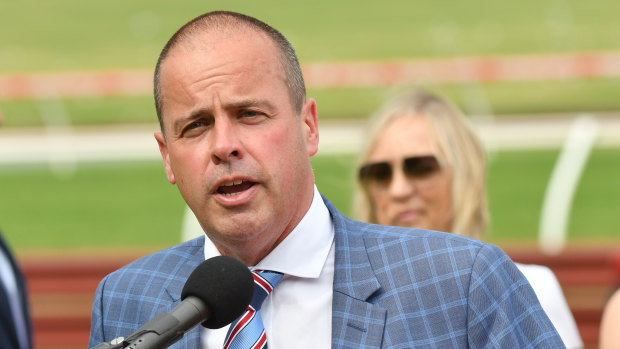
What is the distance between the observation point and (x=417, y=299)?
2.35 meters

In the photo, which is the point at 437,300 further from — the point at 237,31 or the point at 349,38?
the point at 349,38

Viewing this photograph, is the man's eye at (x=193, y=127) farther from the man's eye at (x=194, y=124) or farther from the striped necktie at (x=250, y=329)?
the striped necktie at (x=250, y=329)

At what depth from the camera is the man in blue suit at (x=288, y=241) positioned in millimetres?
2307

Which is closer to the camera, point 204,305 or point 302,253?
point 204,305

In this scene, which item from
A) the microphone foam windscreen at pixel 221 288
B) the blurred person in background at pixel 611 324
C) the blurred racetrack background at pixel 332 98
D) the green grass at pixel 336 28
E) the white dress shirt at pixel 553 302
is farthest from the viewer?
the green grass at pixel 336 28

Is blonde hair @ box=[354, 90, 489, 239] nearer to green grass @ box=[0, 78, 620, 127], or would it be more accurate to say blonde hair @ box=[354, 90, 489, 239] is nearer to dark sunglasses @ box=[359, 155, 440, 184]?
dark sunglasses @ box=[359, 155, 440, 184]

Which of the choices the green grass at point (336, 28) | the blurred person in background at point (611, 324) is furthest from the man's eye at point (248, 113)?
the green grass at point (336, 28)

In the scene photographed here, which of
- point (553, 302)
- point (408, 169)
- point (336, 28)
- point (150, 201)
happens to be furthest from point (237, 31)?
point (336, 28)

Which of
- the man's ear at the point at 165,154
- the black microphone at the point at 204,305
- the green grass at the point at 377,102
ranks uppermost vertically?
the man's ear at the point at 165,154

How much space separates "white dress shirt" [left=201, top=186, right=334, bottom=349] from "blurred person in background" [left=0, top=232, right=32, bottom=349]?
1.24 meters

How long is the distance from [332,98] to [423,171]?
47.1 ft

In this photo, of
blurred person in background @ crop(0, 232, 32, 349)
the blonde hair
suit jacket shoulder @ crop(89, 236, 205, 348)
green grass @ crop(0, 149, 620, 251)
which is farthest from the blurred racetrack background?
suit jacket shoulder @ crop(89, 236, 205, 348)

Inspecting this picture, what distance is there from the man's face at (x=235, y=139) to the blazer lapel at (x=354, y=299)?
6.4 inches

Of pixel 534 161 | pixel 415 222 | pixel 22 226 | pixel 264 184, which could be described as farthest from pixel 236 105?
pixel 534 161
